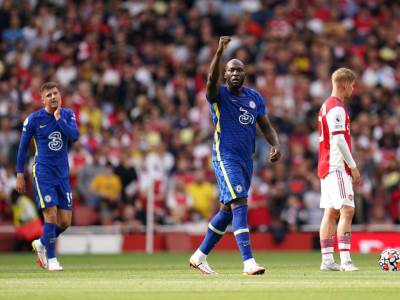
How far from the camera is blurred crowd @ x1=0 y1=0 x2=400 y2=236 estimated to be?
83.2 ft

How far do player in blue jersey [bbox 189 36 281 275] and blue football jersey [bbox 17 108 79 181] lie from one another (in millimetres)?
2763

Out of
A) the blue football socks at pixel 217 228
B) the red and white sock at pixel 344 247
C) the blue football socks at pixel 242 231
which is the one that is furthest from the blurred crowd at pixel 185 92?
the blue football socks at pixel 242 231

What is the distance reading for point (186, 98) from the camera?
28.0 meters

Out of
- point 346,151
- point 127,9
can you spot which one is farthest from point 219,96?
point 127,9

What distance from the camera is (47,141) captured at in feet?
53.5

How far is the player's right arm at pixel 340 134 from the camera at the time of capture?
14727 millimetres

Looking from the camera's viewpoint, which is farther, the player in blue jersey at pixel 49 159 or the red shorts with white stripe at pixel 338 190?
the player in blue jersey at pixel 49 159

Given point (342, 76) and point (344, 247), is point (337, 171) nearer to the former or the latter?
point (344, 247)

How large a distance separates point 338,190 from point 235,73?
2.19 m

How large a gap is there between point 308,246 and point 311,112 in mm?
3942

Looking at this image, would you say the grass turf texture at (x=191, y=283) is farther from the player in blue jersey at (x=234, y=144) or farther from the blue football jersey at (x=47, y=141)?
the blue football jersey at (x=47, y=141)

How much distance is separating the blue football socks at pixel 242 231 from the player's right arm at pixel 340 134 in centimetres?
166

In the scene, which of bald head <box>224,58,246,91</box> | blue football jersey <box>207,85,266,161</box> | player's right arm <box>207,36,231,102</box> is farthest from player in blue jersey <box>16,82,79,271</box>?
bald head <box>224,58,246,91</box>

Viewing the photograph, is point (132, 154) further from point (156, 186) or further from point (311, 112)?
Result: point (311, 112)
